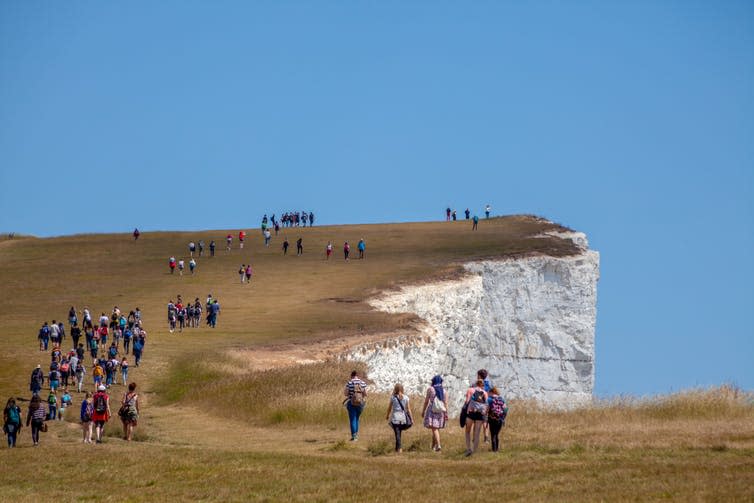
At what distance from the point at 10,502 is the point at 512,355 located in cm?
6395

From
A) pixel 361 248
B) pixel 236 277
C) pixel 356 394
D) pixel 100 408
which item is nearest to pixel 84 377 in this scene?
pixel 100 408

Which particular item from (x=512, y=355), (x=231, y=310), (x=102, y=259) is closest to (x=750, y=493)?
(x=231, y=310)

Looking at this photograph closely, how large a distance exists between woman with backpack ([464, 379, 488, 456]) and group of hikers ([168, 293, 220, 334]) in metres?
35.9

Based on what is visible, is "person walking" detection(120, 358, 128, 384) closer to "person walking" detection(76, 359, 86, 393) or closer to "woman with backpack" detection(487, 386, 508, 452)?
"person walking" detection(76, 359, 86, 393)

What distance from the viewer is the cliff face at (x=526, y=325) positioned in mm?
81312

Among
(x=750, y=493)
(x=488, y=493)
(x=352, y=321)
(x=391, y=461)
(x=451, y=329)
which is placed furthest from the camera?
(x=451, y=329)

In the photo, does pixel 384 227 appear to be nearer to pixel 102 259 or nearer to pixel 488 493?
pixel 102 259

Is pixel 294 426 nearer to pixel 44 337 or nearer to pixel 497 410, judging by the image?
pixel 497 410

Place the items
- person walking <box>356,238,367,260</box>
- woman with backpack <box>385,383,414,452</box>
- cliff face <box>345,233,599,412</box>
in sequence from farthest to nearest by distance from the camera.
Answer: person walking <box>356,238,367,260</box>, cliff face <box>345,233,599,412</box>, woman with backpack <box>385,383,414,452</box>

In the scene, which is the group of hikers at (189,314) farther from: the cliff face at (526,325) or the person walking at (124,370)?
the cliff face at (526,325)

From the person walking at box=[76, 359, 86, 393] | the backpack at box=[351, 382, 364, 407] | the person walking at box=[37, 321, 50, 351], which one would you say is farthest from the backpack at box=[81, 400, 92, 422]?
the person walking at box=[37, 321, 50, 351]

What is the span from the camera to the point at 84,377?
174ft

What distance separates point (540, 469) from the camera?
27.0m

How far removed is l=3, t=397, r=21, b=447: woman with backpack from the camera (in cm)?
3597
